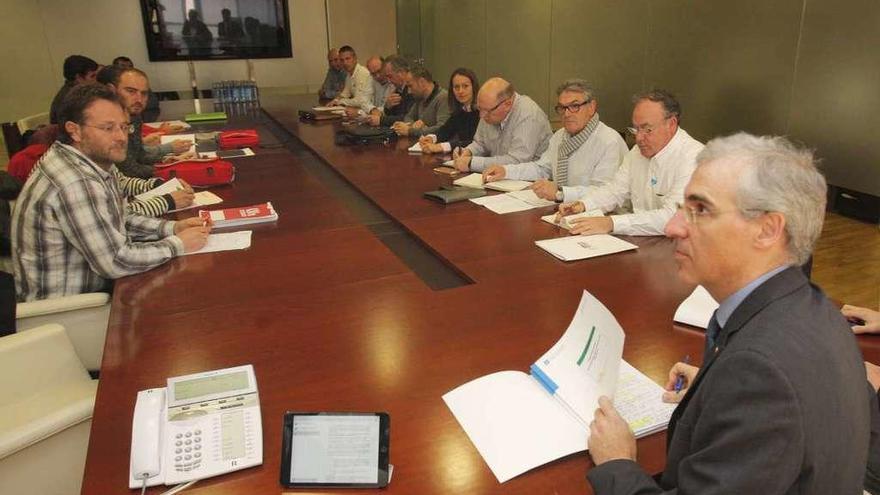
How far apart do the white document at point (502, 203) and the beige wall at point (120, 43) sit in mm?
7493

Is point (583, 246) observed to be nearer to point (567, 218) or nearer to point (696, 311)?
point (567, 218)

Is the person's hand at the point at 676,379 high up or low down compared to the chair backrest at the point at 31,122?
down

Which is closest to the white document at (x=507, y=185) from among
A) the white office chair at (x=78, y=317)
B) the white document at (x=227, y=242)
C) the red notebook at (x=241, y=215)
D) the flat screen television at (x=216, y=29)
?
the red notebook at (x=241, y=215)

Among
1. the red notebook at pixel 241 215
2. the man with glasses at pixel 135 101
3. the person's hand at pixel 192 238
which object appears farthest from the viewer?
the man with glasses at pixel 135 101

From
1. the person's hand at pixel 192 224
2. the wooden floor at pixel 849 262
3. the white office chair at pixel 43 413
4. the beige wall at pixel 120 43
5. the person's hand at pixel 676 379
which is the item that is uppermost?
the beige wall at pixel 120 43

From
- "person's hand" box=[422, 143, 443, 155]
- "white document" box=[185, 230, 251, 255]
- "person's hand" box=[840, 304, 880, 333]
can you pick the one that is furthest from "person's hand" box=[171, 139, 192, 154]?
"person's hand" box=[840, 304, 880, 333]

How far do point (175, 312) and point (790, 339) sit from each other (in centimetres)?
159

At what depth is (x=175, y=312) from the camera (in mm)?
1745

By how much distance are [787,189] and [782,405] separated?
1.05 ft

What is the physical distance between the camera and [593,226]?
2.28 metres

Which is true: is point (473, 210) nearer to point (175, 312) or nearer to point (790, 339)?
point (175, 312)

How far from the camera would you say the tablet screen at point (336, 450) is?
1026mm

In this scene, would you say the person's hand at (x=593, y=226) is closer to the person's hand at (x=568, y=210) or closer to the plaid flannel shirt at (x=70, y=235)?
the person's hand at (x=568, y=210)

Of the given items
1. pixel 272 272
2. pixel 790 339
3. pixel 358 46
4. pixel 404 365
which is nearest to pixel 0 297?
pixel 272 272
